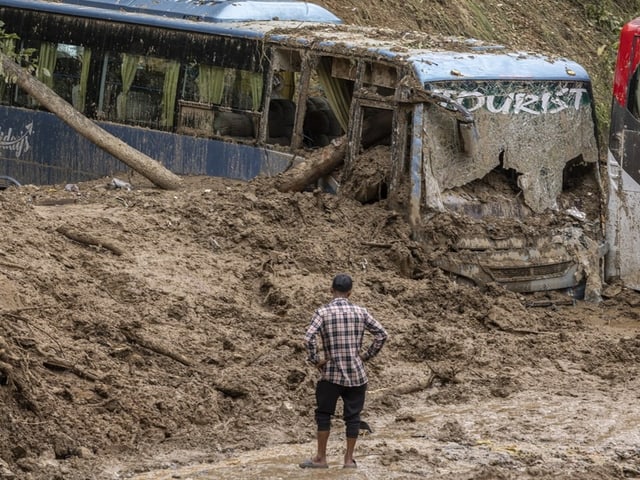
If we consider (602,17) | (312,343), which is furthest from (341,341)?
(602,17)

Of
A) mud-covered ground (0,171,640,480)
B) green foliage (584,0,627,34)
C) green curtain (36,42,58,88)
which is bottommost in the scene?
mud-covered ground (0,171,640,480)

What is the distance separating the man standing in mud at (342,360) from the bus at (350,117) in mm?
4485

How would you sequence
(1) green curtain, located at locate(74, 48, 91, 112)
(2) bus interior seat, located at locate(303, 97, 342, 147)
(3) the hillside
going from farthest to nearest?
(1) green curtain, located at locate(74, 48, 91, 112) → (2) bus interior seat, located at locate(303, 97, 342, 147) → (3) the hillside

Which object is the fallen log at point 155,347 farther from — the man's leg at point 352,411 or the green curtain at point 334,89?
the green curtain at point 334,89

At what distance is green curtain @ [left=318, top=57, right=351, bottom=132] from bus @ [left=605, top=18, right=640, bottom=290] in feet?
9.01

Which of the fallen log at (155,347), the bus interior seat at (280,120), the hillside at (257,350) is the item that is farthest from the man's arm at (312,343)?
the bus interior seat at (280,120)

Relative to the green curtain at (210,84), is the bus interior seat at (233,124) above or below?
below

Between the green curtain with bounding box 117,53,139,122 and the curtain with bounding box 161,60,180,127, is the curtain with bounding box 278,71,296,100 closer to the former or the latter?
the curtain with bounding box 161,60,180,127

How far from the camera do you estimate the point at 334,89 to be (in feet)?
47.5

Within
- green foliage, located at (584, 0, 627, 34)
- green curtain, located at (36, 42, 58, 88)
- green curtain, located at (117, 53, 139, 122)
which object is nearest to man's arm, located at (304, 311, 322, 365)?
green curtain, located at (117, 53, 139, 122)

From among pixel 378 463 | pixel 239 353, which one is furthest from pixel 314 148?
pixel 378 463

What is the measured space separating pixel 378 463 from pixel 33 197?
6517 millimetres

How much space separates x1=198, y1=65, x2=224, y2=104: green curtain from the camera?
15.2 meters

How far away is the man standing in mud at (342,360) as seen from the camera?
8.55m
